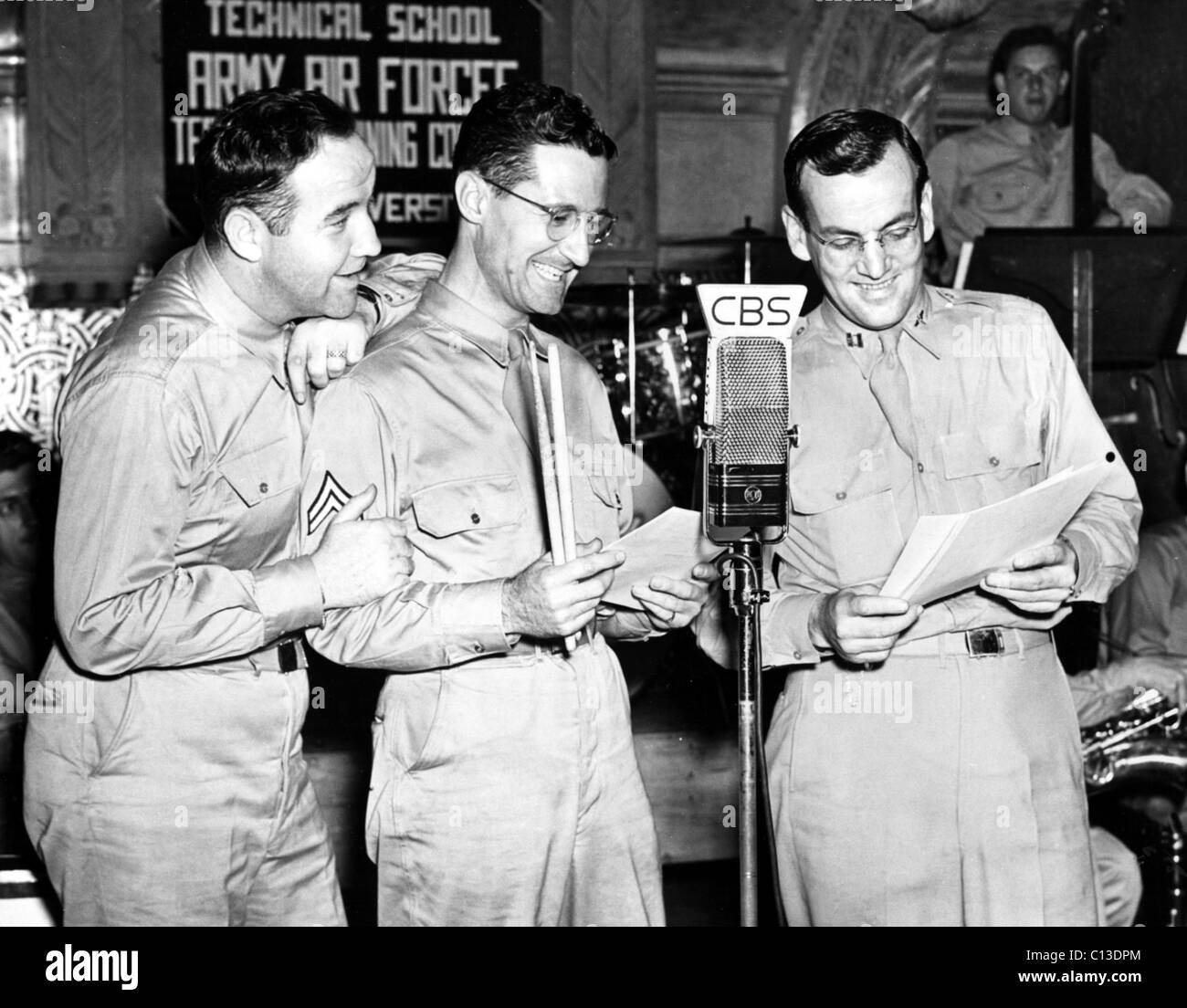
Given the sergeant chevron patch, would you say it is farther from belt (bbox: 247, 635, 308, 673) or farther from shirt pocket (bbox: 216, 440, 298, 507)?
belt (bbox: 247, 635, 308, 673)

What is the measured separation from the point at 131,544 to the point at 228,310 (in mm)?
434

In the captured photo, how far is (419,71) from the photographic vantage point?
6977 mm

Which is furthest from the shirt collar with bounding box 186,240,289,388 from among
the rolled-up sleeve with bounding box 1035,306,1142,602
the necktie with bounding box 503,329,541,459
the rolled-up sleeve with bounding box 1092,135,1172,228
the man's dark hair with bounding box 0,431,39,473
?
the rolled-up sleeve with bounding box 1092,135,1172,228

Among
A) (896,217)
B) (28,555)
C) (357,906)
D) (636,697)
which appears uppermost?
(896,217)

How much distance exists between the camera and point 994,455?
2654 millimetres

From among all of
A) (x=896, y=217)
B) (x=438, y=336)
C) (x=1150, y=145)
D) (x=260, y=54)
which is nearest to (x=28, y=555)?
(x=260, y=54)

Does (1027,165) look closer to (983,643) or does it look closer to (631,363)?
(631,363)

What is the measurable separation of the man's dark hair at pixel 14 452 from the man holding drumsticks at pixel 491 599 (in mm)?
3186

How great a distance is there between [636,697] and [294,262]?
9.74 ft

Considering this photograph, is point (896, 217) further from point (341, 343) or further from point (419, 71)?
point (419, 71)

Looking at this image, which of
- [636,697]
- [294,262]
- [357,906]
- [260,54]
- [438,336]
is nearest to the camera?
[294,262]

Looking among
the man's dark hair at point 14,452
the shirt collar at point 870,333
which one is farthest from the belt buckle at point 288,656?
the man's dark hair at point 14,452

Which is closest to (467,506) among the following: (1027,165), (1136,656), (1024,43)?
(1136,656)

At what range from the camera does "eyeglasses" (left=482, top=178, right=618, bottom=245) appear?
8.55ft
